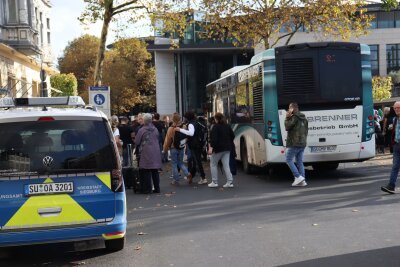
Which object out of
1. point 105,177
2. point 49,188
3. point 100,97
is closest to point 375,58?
point 100,97

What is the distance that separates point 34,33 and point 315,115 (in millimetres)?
19919

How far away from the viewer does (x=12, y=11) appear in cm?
2712

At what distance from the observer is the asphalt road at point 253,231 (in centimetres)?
605

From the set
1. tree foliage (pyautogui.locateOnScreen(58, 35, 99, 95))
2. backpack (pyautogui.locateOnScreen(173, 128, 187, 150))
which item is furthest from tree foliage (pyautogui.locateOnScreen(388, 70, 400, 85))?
backpack (pyautogui.locateOnScreen(173, 128, 187, 150))

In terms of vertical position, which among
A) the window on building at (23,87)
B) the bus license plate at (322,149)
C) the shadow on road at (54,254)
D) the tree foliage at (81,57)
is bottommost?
the shadow on road at (54,254)

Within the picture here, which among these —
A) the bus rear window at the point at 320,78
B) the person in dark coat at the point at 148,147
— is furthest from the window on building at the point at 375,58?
the person in dark coat at the point at 148,147

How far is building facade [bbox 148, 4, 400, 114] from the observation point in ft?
186

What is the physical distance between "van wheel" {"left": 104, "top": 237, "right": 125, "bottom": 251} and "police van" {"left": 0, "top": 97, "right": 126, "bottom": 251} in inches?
11.1

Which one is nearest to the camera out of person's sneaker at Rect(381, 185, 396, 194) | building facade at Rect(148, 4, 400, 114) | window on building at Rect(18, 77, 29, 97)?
person's sneaker at Rect(381, 185, 396, 194)

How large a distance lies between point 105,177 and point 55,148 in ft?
2.09

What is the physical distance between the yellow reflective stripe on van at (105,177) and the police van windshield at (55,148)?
56 mm

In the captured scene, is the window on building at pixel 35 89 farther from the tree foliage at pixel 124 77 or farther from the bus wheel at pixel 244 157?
the tree foliage at pixel 124 77

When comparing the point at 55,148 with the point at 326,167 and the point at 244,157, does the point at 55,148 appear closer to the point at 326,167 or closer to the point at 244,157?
the point at 244,157

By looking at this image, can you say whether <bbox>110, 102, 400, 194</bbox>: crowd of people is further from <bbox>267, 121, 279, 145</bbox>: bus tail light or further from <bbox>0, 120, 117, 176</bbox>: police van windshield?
<bbox>0, 120, 117, 176</bbox>: police van windshield
